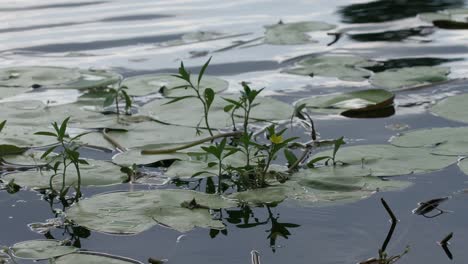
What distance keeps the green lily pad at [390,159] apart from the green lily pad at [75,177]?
1.61 ft

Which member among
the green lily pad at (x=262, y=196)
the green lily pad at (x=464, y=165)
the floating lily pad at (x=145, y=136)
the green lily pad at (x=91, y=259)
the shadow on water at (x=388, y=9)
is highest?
the shadow on water at (x=388, y=9)

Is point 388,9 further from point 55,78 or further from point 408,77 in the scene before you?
point 55,78

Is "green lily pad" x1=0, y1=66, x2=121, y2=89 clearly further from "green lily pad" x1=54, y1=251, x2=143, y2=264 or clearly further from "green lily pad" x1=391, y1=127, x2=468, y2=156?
"green lily pad" x1=54, y1=251, x2=143, y2=264

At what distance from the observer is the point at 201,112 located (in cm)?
273

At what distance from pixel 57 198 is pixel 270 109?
2.83 feet

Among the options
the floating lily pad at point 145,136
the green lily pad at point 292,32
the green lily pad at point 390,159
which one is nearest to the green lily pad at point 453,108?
the green lily pad at point 390,159

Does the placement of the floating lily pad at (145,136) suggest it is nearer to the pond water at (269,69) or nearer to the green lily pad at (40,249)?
the pond water at (269,69)

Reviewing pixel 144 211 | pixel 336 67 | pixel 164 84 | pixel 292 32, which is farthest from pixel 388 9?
pixel 144 211

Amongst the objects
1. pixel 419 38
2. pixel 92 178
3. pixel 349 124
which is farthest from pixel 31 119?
pixel 419 38

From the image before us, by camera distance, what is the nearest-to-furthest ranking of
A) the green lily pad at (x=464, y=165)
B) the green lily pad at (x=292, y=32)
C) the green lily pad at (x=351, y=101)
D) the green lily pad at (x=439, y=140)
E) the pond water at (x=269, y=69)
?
the pond water at (x=269, y=69)
the green lily pad at (x=464, y=165)
the green lily pad at (x=439, y=140)
the green lily pad at (x=351, y=101)
the green lily pad at (x=292, y=32)

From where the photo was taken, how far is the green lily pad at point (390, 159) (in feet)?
7.07

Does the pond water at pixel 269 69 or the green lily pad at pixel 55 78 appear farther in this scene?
the green lily pad at pixel 55 78

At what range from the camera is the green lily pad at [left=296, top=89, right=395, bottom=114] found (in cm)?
274

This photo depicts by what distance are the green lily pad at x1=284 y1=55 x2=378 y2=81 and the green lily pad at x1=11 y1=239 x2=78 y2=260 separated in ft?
5.22
